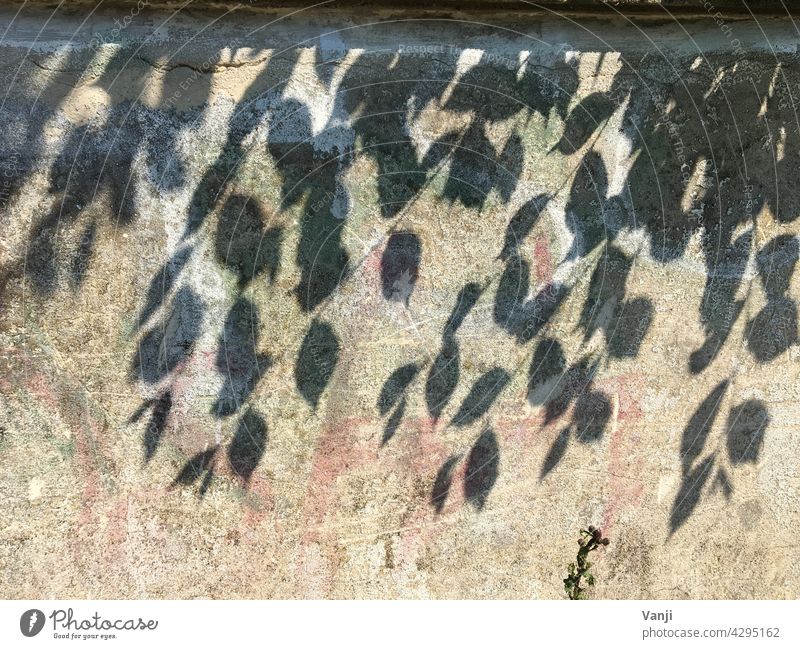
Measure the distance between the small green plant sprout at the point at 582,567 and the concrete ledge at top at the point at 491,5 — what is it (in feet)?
12.2

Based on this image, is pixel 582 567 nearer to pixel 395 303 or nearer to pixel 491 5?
pixel 395 303

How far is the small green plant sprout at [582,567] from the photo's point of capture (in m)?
4.59

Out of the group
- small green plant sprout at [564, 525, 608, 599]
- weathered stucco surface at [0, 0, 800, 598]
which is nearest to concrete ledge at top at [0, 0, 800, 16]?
weathered stucco surface at [0, 0, 800, 598]

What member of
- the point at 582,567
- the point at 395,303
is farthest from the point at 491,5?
the point at 582,567

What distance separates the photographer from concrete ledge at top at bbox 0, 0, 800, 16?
4484 mm

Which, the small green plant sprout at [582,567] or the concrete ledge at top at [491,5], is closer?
the concrete ledge at top at [491,5]

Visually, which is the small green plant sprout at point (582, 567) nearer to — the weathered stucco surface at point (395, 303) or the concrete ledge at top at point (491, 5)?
the weathered stucco surface at point (395, 303)

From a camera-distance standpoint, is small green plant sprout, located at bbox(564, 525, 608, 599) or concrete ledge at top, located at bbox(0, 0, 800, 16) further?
small green plant sprout, located at bbox(564, 525, 608, 599)

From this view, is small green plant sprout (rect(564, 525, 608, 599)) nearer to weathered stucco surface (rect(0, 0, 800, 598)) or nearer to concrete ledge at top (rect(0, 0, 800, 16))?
weathered stucco surface (rect(0, 0, 800, 598))

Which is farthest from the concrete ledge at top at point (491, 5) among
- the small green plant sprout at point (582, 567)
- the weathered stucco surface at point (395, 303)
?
the small green plant sprout at point (582, 567)

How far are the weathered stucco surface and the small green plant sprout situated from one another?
141mm

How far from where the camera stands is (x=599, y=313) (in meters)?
4.77

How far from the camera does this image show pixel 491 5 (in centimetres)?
458
